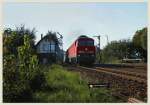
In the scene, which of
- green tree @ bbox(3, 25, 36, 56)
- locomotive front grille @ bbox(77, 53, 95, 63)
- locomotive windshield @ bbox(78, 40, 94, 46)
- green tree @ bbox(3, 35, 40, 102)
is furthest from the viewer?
locomotive windshield @ bbox(78, 40, 94, 46)

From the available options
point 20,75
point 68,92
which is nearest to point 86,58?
point 68,92

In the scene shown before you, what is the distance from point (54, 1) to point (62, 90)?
258 centimetres

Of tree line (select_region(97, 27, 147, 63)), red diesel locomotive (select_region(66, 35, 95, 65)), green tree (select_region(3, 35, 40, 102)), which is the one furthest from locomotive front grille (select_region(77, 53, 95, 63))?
green tree (select_region(3, 35, 40, 102))

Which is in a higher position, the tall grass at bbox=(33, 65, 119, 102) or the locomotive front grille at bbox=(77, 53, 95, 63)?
the locomotive front grille at bbox=(77, 53, 95, 63)

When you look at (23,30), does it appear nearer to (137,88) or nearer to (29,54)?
(29,54)

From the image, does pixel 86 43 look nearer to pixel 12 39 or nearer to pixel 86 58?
pixel 86 58

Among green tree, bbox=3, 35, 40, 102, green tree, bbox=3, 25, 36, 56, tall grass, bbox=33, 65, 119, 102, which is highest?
green tree, bbox=3, 25, 36, 56

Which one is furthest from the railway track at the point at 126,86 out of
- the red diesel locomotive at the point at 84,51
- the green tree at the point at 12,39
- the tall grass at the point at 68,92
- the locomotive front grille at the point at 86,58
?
the red diesel locomotive at the point at 84,51

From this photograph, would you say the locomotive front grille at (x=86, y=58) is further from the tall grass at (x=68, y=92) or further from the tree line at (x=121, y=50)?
the tall grass at (x=68, y=92)

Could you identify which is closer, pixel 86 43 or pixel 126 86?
pixel 126 86

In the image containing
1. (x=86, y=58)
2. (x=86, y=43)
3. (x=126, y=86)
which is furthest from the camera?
(x=86, y=43)

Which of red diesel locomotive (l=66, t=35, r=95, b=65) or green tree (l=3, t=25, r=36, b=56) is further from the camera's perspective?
red diesel locomotive (l=66, t=35, r=95, b=65)

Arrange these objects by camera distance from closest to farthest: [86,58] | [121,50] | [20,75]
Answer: [20,75], [121,50], [86,58]

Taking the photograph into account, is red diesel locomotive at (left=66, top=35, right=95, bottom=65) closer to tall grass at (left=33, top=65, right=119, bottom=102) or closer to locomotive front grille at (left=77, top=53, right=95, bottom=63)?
locomotive front grille at (left=77, top=53, right=95, bottom=63)
